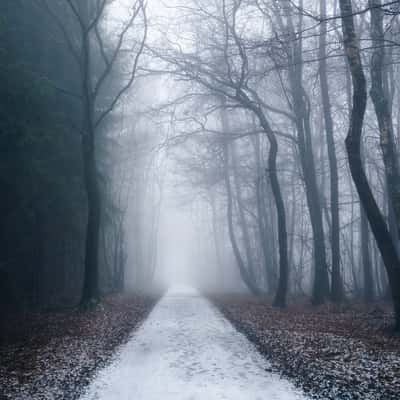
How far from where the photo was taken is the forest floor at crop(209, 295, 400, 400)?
18.5 ft

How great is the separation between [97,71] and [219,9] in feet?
21.5

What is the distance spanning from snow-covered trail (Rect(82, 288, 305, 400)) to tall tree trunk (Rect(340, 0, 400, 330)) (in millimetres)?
3544

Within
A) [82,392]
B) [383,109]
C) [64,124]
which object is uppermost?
[64,124]

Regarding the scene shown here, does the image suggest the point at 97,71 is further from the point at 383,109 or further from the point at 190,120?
the point at 383,109

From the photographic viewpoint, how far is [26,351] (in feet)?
27.5

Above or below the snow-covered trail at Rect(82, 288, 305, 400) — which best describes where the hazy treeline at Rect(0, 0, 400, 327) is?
above

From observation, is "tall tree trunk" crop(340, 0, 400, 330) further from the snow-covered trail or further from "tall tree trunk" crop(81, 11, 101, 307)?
"tall tree trunk" crop(81, 11, 101, 307)

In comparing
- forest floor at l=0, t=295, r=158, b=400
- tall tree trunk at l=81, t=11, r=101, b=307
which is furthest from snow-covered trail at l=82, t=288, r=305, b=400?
tall tree trunk at l=81, t=11, r=101, b=307

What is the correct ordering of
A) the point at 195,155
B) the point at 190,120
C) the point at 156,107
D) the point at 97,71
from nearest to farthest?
1. the point at 156,107
2. the point at 190,120
3. the point at 97,71
4. the point at 195,155

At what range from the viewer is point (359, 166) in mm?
10023

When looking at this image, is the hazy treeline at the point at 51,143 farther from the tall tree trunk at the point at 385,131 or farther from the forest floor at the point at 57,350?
the tall tree trunk at the point at 385,131

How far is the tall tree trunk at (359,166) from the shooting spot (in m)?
9.58

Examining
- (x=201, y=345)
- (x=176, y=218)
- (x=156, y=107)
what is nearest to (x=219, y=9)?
(x=156, y=107)

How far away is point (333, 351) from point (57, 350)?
16.6 ft
